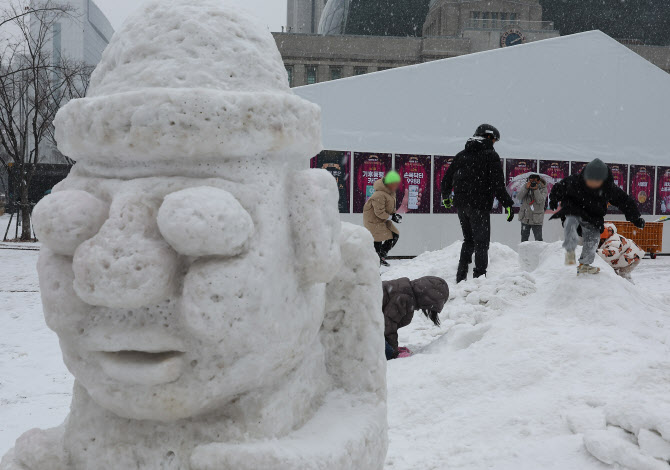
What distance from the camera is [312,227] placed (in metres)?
1.60

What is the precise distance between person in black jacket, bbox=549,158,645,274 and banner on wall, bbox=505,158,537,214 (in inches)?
201

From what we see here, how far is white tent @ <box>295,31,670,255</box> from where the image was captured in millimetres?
9938

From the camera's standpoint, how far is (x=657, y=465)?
2592 millimetres

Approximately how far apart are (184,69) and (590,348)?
11.4 feet

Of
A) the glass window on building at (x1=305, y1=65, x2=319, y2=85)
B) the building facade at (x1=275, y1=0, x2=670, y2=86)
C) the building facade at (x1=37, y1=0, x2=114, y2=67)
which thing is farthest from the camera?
the glass window on building at (x1=305, y1=65, x2=319, y2=85)

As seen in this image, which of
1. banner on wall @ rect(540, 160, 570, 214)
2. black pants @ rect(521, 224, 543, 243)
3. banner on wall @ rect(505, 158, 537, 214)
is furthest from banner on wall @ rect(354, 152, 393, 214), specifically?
banner on wall @ rect(540, 160, 570, 214)

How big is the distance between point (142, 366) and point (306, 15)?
230ft

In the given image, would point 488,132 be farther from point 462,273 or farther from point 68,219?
point 68,219

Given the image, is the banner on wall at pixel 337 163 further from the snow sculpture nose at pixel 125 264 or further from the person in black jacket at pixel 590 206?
the snow sculpture nose at pixel 125 264

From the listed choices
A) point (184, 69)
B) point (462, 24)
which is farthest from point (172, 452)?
point (462, 24)

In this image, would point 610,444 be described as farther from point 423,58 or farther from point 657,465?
point 423,58

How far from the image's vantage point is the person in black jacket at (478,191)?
264 inches

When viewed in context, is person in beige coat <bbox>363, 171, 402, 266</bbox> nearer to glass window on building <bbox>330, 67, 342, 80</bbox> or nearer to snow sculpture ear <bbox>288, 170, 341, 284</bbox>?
snow sculpture ear <bbox>288, 170, 341, 284</bbox>

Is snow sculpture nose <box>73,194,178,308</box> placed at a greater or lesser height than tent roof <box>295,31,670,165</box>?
lesser
